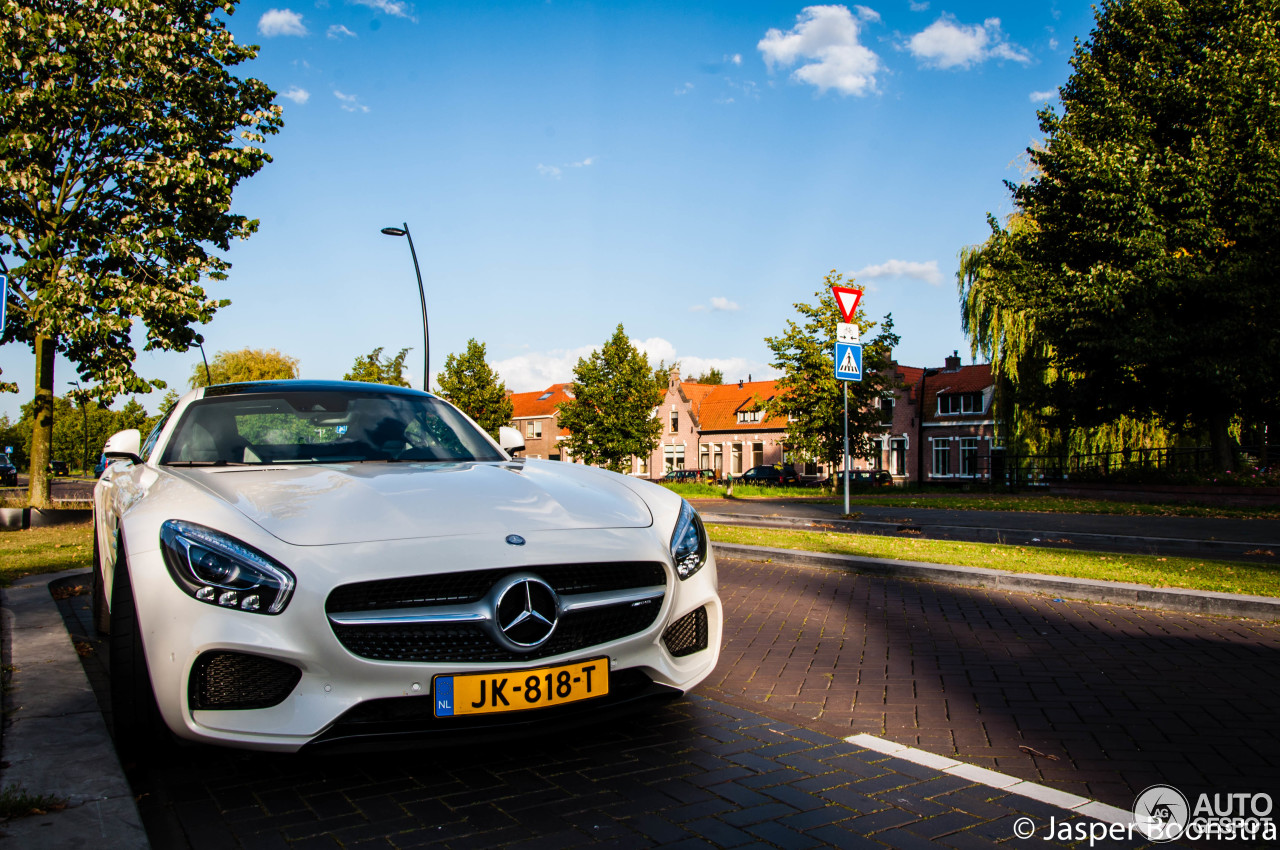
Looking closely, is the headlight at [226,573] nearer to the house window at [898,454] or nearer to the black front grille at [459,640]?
the black front grille at [459,640]

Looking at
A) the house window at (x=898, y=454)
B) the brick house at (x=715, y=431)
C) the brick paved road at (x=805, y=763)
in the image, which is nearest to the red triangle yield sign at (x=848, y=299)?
the brick paved road at (x=805, y=763)

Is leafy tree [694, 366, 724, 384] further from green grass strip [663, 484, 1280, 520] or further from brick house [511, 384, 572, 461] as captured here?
green grass strip [663, 484, 1280, 520]

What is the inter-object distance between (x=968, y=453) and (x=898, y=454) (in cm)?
498

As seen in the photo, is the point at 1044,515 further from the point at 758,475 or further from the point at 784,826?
the point at 758,475

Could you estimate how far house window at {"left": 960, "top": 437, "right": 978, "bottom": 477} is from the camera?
53.6m

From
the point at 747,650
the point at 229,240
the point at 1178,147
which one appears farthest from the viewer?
the point at 1178,147

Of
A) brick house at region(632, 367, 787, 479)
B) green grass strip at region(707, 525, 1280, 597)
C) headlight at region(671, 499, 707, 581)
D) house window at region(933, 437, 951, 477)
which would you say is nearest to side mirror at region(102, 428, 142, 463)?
headlight at region(671, 499, 707, 581)

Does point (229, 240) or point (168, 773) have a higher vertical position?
point (229, 240)

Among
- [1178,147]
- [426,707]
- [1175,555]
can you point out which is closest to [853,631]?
[426,707]

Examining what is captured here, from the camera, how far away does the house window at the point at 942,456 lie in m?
55.4

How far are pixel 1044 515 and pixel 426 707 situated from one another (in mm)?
15596

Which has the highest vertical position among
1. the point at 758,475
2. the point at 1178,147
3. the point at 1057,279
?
the point at 1178,147

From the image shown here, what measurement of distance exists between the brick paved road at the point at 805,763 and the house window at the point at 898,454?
2140 inches

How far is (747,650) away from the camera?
5137 mm
